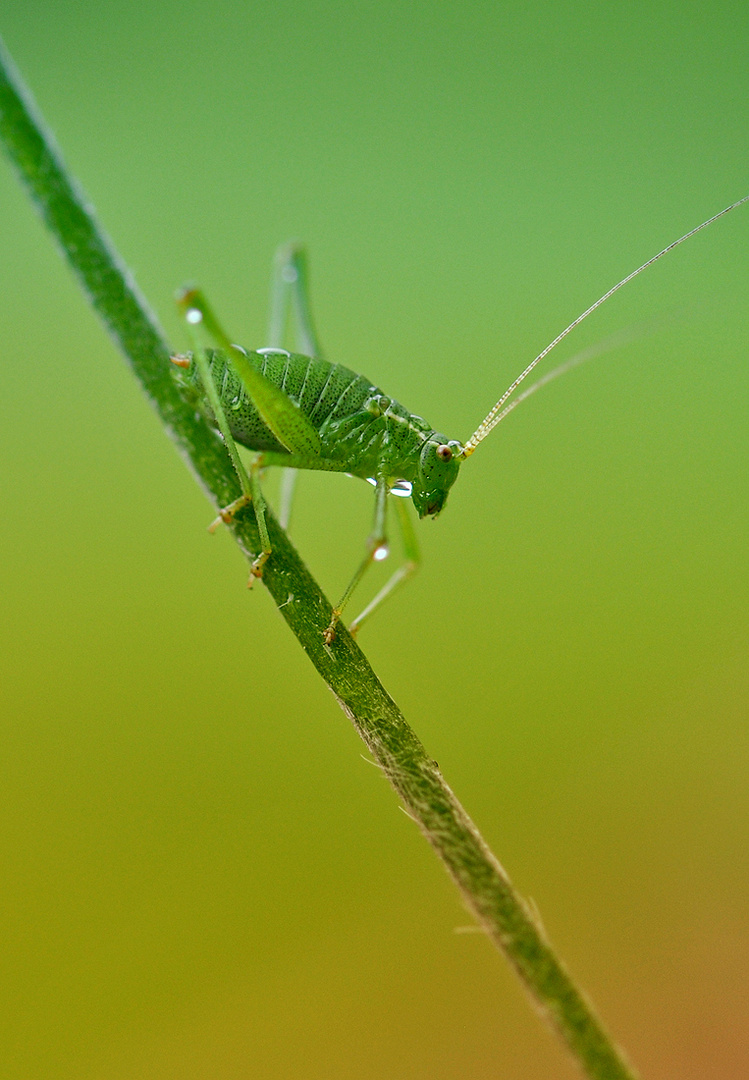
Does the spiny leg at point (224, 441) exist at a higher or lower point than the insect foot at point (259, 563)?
higher

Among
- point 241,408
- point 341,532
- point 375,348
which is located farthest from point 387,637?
point 241,408

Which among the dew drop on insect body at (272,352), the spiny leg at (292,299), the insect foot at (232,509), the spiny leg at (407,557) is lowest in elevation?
the spiny leg at (407,557)

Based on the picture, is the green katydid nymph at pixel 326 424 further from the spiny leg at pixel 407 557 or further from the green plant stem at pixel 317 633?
the green plant stem at pixel 317 633

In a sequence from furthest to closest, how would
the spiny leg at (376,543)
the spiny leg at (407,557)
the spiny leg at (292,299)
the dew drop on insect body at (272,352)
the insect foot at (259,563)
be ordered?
the spiny leg at (292,299) < the dew drop on insect body at (272,352) < the spiny leg at (407,557) < the spiny leg at (376,543) < the insect foot at (259,563)

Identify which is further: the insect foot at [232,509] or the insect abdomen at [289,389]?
the insect abdomen at [289,389]

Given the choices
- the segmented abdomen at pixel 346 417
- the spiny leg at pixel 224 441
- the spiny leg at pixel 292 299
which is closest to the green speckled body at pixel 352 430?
the segmented abdomen at pixel 346 417

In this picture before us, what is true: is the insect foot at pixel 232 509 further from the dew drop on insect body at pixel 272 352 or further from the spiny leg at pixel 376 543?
the dew drop on insect body at pixel 272 352

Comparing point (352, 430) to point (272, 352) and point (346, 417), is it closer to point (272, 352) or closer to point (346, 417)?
point (346, 417)

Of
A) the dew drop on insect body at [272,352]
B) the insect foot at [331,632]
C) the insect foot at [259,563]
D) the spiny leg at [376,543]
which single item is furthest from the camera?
the dew drop on insect body at [272,352]
